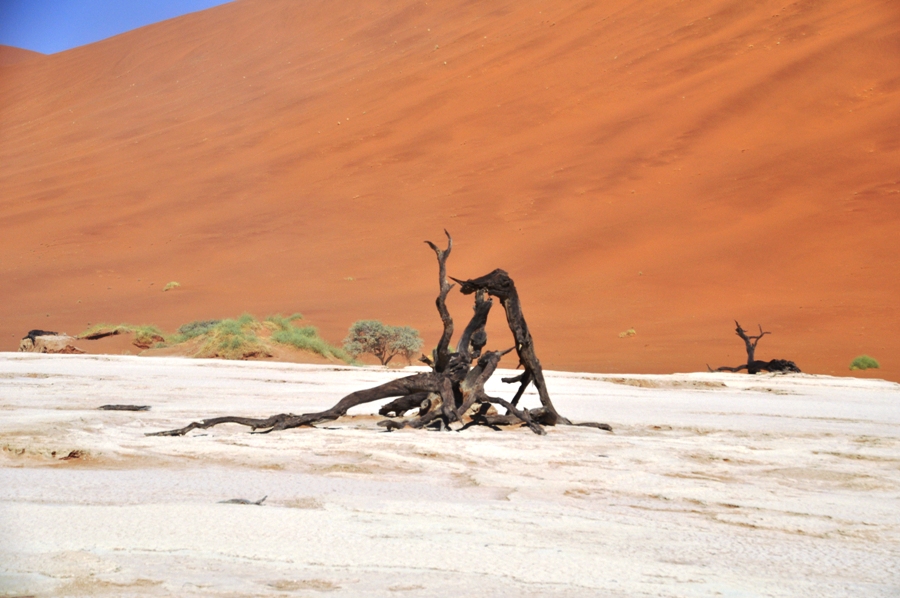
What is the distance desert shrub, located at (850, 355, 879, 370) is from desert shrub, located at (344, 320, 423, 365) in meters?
9.82

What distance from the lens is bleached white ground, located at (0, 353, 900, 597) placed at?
2.92m

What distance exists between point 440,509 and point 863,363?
57.4 ft

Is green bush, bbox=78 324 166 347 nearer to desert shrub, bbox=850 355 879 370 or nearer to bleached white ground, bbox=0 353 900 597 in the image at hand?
bleached white ground, bbox=0 353 900 597

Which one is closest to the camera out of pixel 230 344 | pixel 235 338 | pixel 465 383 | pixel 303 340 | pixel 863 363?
pixel 465 383

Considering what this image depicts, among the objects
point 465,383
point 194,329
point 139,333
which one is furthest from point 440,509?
point 194,329

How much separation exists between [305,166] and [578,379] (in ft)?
96.9

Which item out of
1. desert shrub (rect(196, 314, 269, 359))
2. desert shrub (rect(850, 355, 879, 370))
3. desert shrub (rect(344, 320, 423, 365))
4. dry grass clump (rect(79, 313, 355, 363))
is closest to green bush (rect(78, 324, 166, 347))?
dry grass clump (rect(79, 313, 355, 363))

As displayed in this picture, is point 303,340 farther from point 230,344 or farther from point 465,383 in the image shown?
point 465,383

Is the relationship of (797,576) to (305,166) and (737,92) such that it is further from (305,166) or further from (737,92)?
(305,166)

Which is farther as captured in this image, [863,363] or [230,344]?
[863,363]

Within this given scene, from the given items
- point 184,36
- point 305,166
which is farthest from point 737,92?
point 184,36

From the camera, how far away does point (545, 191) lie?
3434 cm

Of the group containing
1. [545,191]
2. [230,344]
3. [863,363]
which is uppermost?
[545,191]

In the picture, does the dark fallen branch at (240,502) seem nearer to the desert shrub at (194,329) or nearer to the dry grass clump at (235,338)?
the dry grass clump at (235,338)
